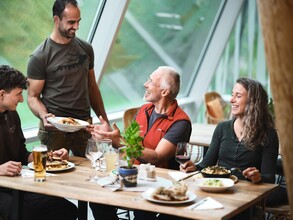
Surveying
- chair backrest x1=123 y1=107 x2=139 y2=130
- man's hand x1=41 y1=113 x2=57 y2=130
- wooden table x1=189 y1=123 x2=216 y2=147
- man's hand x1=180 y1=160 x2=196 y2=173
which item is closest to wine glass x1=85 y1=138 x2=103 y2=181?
man's hand x1=180 y1=160 x2=196 y2=173

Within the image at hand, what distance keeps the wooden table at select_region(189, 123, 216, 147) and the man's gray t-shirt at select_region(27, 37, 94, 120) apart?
915 millimetres

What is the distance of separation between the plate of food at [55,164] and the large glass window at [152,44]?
298 cm

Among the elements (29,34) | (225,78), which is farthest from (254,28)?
(29,34)

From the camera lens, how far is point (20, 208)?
3.09 meters

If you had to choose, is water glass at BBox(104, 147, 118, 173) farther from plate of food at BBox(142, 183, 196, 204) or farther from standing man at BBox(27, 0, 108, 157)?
standing man at BBox(27, 0, 108, 157)

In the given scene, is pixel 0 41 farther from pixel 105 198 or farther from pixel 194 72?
pixel 194 72

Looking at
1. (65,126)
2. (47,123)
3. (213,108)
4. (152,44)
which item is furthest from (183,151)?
(152,44)

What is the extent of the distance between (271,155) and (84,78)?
161cm

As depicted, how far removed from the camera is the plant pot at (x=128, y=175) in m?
3.00

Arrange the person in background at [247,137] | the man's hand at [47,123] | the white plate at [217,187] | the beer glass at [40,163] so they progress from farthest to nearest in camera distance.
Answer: the man's hand at [47,123] → the person in background at [247,137] → the beer glass at [40,163] → the white plate at [217,187]

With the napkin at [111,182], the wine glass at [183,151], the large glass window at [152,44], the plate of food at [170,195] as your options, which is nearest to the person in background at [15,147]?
the napkin at [111,182]

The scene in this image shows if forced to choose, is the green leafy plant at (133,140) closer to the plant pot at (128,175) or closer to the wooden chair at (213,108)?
the plant pot at (128,175)

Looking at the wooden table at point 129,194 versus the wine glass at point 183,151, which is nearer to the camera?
the wooden table at point 129,194

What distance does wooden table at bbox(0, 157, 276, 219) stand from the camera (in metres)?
2.65
